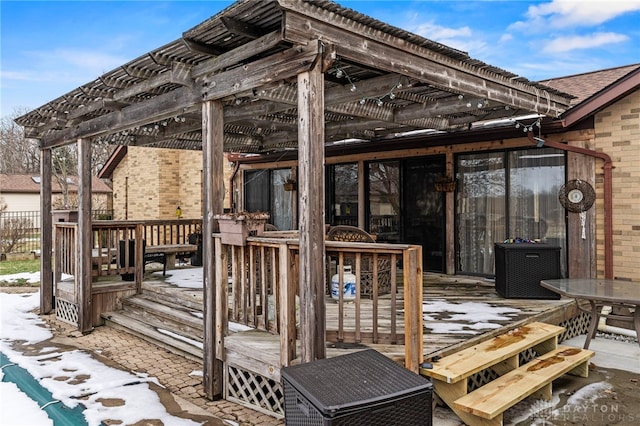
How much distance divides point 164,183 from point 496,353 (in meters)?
11.8

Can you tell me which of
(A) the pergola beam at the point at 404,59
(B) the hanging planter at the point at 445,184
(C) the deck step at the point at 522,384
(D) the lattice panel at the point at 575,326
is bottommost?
(D) the lattice panel at the point at 575,326

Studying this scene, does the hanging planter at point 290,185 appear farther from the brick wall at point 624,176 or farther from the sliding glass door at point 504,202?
the brick wall at point 624,176

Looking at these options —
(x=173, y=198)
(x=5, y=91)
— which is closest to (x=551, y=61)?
(x=173, y=198)

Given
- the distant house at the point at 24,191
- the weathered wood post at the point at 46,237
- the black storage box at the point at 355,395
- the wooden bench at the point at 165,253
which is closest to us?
the black storage box at the point at 355,395

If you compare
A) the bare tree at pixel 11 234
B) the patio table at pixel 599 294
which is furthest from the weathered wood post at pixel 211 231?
the bare tree at pixel 11 234

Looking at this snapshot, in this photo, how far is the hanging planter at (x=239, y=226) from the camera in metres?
3.57

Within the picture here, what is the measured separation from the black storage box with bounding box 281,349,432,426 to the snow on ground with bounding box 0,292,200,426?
1.41 meters

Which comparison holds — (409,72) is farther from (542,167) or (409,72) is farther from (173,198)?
(173,198)

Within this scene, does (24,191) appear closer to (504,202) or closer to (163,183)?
(163,183)

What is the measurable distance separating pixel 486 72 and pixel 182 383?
403 centimetres

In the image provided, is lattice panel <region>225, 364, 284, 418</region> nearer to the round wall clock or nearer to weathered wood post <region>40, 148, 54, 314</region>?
the round wall clock

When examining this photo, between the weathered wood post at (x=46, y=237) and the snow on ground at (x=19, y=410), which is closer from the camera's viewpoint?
the snow on ground at (x=19, y=410)

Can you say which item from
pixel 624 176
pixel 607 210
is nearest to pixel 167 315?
pixel 607 210

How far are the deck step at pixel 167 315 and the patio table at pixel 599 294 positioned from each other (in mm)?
3593
